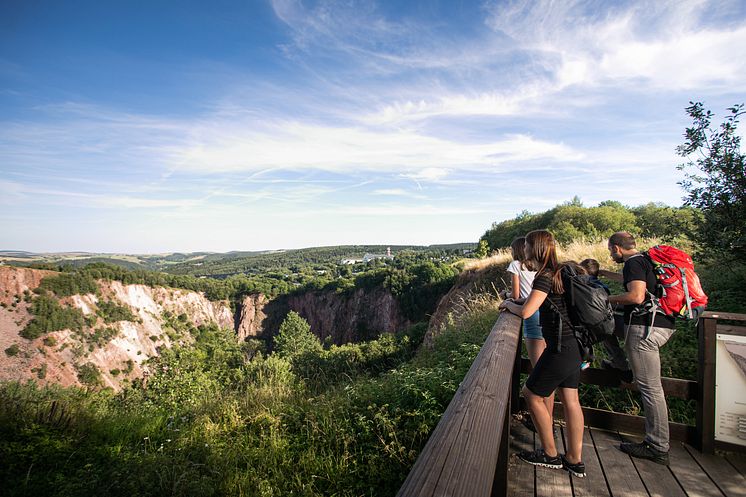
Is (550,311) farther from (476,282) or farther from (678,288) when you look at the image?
(476,282)

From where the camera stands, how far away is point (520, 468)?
8.43ft

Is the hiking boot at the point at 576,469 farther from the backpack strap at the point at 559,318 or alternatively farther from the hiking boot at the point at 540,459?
the backpack strap at the point at 559,318

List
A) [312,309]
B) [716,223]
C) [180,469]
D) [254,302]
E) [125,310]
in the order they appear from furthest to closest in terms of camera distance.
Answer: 1. [254,302]
2. [312,309]
3. [125,310]
4. [716,223]
5. [180,469]

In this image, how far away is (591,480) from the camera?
243 centimetres

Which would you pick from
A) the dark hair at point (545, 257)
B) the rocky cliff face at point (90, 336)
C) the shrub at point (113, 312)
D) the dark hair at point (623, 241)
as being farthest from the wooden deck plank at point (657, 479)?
the shrub at point (113, 312)

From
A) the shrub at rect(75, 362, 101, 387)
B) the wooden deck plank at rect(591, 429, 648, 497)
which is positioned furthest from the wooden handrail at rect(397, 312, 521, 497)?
the shrub at rect(75, 362, 101, 387)

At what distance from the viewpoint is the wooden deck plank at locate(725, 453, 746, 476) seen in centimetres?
248

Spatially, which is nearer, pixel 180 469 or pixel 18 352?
pixel 180 469

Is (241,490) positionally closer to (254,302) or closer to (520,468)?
(520,468)

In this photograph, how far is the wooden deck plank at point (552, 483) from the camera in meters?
2.29

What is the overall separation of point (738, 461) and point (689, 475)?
47cm

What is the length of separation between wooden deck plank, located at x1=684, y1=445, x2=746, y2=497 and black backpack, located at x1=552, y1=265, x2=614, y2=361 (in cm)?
108

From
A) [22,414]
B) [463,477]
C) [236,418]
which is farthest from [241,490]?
[22,414]

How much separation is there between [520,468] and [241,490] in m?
2.26
